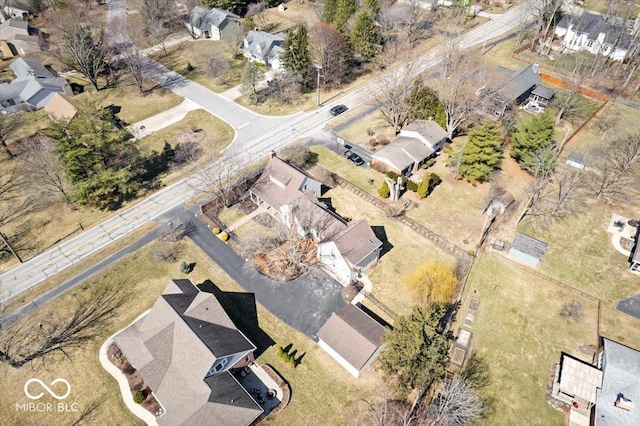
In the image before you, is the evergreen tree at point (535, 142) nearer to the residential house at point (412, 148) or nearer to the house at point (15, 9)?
→ the residential house at point (412, 148)

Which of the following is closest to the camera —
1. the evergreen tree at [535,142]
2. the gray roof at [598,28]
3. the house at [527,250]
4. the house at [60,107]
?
the house at [527,250]

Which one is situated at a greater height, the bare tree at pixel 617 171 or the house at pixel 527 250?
the bare tree at pixel 617 171

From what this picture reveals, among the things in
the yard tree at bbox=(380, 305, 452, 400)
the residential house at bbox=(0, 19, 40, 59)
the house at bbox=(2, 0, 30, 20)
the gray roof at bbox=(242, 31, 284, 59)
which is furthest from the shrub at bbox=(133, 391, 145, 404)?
the house at bbox=(2, 0, 30, 20)

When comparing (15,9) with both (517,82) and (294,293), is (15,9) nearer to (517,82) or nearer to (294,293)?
(294,293)

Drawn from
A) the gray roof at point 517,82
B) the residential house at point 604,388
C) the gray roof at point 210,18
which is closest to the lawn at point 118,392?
the residential house at point 604,388

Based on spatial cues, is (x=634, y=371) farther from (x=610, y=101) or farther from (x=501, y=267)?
(x=610, y=101)
